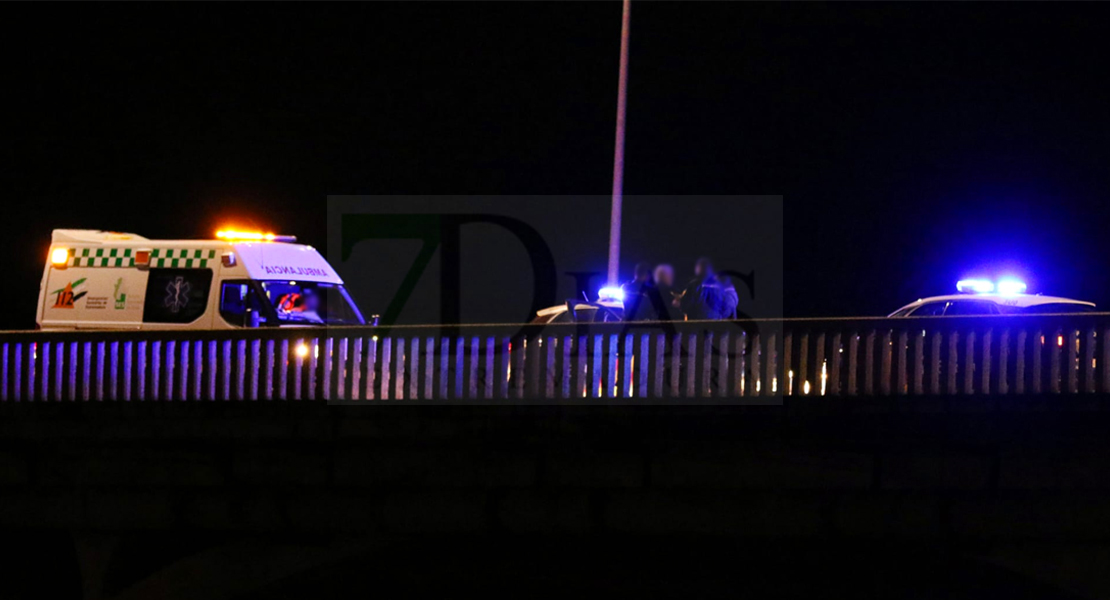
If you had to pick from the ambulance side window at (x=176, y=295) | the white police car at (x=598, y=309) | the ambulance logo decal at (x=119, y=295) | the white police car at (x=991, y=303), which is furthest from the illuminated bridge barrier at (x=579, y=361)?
the white police car at (x=991, y=303)

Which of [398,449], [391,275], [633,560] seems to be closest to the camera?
[398,449]

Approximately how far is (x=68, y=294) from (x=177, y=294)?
1.65 metres

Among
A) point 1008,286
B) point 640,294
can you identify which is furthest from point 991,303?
point 640,294

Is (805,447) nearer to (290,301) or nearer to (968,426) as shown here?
(968,426)

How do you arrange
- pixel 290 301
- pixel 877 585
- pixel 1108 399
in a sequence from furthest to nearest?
1. pixel 290 301
2. pixel 877 585
3. pixel 1108 399

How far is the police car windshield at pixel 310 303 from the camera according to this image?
16.7m

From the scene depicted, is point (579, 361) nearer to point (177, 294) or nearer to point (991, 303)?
point (991, 303)

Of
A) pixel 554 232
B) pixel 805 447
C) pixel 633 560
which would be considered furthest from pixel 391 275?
pixel 805 447

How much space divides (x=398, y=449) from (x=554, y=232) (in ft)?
67.7

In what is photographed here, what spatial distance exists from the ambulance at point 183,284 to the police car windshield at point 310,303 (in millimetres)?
13

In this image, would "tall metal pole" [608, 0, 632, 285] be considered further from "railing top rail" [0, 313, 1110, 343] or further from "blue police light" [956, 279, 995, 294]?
"railing top rail" [0, 313, 1110, 343]

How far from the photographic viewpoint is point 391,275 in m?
28.8

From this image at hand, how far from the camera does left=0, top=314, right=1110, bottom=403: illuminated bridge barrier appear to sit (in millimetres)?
10219

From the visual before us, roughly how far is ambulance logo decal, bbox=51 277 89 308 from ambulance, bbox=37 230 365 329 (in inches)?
0.5
